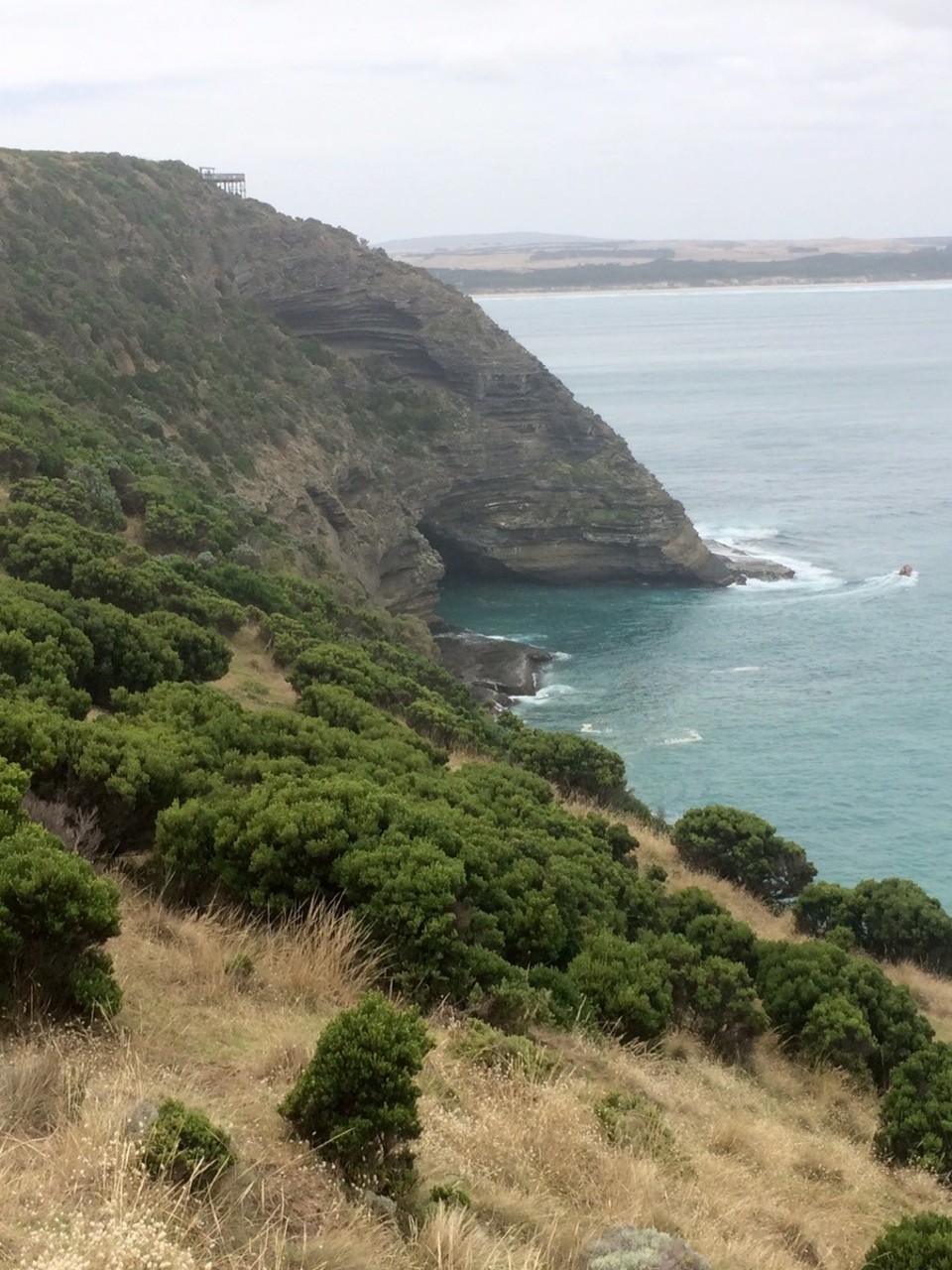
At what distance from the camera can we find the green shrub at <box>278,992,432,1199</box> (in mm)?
6227

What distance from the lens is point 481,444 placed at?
2721 inches

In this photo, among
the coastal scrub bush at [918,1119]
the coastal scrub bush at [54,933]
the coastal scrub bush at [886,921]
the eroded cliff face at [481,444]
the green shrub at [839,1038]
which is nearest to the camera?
the coastal scrub bush at [54,933]

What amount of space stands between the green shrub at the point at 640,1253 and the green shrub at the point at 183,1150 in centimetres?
202

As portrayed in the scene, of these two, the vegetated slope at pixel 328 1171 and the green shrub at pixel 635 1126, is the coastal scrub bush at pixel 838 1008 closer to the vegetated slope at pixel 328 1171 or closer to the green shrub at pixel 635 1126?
the vegetated slope at pixel 328 1171

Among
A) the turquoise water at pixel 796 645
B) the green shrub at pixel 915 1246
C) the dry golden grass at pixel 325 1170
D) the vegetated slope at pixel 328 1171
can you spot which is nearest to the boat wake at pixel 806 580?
the turquoise water at pixel 796 645

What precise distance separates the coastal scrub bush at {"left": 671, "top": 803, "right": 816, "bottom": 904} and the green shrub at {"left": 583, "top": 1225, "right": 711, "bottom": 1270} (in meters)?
17.3

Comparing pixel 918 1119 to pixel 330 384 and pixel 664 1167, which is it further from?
pixel 330 384

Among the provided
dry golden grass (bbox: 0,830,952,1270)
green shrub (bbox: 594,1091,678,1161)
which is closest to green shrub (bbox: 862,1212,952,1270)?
dry golden grass (bbox: 0,830,952,1270)

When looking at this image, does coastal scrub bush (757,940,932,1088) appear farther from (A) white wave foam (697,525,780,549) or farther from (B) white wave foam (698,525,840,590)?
(A) white wave foam (697,525,780,549)

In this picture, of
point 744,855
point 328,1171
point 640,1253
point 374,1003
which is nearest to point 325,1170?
point 328,1171

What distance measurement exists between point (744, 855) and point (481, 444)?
48750 mm

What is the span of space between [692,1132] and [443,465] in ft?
196

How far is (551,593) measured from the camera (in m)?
66.8

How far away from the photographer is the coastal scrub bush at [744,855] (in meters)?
23.2
